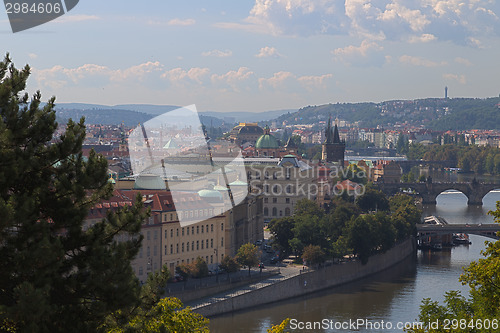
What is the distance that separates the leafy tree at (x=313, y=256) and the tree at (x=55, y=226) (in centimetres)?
3306

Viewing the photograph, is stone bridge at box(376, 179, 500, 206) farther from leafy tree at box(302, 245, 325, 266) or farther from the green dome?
leafy tree at box(302, 245, 325, 266)

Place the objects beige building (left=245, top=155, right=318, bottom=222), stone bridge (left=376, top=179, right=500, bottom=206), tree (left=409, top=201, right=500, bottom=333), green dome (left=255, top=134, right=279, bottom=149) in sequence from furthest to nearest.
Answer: green dome (left=255, top=134, right=279, bottom=149), stone bridge (left=376, top=179, right=500, bottom=206), beige building (left=245, top=155, right=318, bottom=222), tree (left=409, top=201, right=500, bottom=333)

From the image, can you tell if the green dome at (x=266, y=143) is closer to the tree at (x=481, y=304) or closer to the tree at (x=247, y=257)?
the tree at (x=247, y=257)

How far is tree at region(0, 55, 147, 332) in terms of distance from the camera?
12352mm

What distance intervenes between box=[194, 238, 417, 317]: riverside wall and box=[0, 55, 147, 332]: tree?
22.6 m

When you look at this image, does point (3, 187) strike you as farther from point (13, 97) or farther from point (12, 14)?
point (12, 14)

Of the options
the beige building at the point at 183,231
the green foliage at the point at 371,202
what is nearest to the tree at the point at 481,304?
the beige building at the point at 183,231

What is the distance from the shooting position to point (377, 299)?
42188mm

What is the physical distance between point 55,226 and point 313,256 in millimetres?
33965

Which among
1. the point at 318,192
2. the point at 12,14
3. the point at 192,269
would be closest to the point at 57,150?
the point at 12,14

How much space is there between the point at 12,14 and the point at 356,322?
26520 mm

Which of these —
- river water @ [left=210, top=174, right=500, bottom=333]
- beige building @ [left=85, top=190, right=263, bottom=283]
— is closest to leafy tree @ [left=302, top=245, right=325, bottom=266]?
river water @ [left=210, top=174, right=500, bottom=333]

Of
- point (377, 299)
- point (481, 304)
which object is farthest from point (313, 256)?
point (481, 304)

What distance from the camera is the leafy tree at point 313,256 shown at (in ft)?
152
